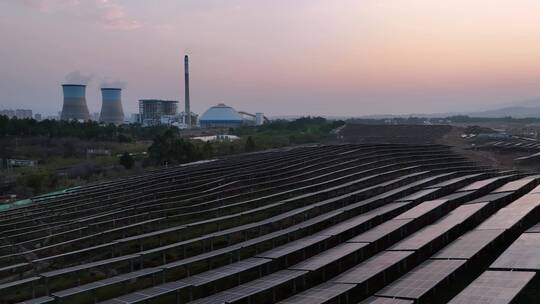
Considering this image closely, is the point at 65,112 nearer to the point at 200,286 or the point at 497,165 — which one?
the point at 497,165

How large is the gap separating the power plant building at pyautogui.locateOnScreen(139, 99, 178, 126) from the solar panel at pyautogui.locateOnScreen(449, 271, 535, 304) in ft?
458

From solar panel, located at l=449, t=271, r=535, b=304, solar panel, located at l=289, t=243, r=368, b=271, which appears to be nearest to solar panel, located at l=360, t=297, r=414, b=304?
solar panel, located at l=449, t=271, r=535, b=304

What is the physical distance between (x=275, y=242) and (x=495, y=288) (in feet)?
25.8

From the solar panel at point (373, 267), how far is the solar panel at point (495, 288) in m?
2.32

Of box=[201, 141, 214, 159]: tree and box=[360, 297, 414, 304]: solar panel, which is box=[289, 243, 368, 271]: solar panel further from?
box=[201, 141, 214, 159]: tree

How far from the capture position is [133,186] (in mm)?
27000

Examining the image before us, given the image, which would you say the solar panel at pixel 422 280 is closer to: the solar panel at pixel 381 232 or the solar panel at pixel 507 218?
the solar panel at pixel 381 232

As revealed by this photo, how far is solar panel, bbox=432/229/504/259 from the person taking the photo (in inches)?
501

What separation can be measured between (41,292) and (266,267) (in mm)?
6367

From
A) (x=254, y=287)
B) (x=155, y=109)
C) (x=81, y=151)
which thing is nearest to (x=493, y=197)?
(x=254, y=287)

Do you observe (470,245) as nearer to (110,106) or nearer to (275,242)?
(275,242)

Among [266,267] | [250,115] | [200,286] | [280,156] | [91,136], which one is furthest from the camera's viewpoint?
[250,115]

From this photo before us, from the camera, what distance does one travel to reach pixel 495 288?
9.99 meters

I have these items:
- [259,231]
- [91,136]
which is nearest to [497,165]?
[259,231]
